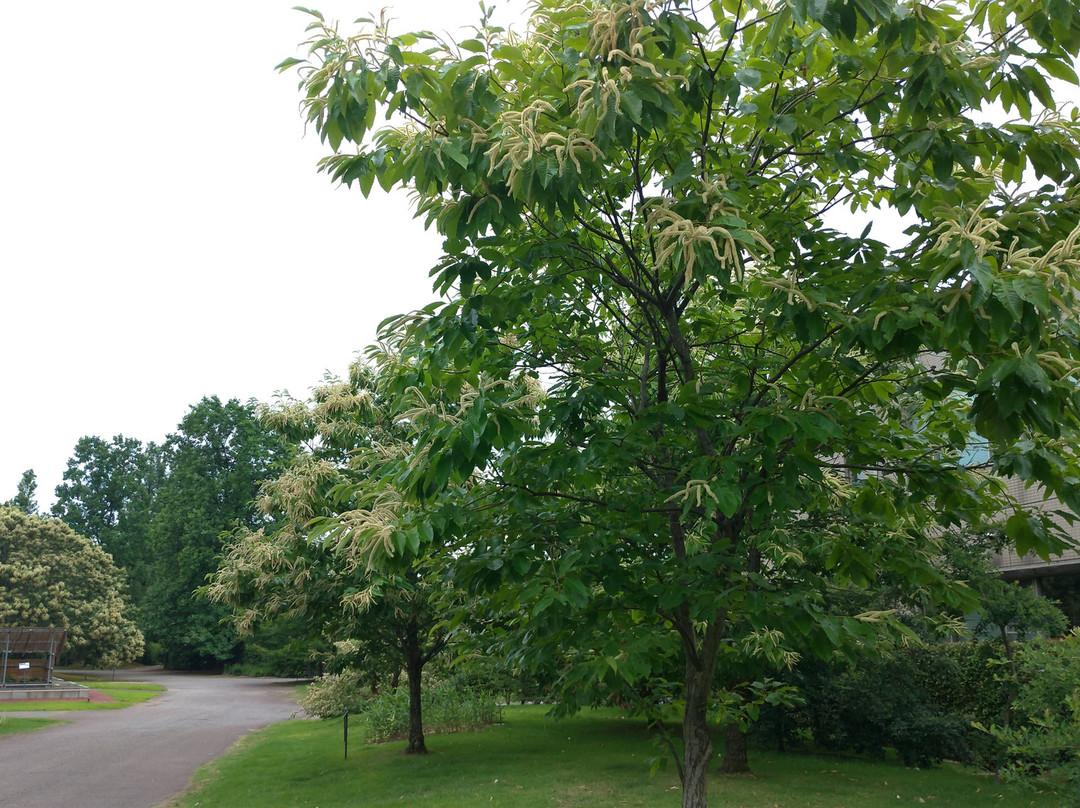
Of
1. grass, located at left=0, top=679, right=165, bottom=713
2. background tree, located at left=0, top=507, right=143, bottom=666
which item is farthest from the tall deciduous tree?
background tree, located at left=0, top=507, right=143, bottom=666

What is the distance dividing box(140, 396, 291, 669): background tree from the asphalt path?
16.9 metres

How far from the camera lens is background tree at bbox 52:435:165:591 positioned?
6481 centimetres

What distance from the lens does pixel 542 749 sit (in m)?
15.0

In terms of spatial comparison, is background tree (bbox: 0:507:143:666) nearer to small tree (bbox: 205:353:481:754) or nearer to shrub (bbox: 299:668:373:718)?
shrub (bbox: 299:668:373:718)

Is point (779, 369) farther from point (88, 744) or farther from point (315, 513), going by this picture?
point (88, 744)

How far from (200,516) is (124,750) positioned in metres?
32.8

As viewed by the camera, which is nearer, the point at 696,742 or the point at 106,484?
the point at 696,742

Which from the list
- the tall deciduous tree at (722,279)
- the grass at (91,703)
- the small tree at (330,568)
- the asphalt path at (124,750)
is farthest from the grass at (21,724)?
the tall deciduous tree at (722,279)

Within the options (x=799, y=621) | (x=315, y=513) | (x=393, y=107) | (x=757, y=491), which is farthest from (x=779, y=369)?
(x=315, y=513)

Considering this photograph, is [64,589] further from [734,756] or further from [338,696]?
[734,756]

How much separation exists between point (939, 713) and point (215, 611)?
4282 centimetres

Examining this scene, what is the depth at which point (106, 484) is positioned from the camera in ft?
220

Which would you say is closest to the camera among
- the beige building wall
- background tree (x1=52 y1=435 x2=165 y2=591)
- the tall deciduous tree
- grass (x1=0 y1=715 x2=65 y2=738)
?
the tall deciduous tree

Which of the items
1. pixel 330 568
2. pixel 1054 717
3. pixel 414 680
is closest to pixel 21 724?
pixel 414 680
